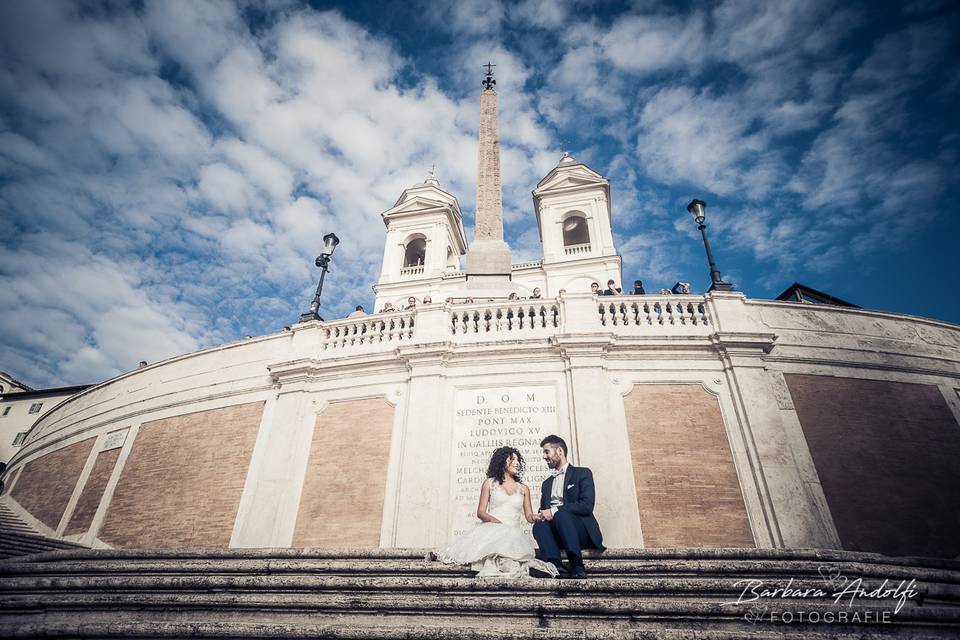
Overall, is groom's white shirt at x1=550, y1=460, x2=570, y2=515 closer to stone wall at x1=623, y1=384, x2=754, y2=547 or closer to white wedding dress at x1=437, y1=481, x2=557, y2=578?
white wedding dress at x1=437, y1=481, x2=557, y2=578

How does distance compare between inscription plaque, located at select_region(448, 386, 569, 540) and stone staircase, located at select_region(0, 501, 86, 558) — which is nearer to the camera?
stone staircase, located at select_region(0, 501, 86, 558)

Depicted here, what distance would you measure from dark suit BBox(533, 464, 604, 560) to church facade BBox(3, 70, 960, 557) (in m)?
2.91

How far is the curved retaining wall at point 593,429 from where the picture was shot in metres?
8.52

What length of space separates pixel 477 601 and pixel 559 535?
144 cm

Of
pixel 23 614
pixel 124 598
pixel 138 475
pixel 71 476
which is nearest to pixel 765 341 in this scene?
pixel 124 598

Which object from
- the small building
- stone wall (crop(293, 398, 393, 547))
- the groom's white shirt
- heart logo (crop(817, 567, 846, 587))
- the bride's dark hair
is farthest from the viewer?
the small building

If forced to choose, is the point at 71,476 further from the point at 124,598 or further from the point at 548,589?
the point at 548,589

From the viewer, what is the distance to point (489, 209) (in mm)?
15398

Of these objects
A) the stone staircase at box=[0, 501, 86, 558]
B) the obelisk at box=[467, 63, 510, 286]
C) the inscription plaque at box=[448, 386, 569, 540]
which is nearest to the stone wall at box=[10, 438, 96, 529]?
the stone staircase at box=[0, 501, 86, 558]

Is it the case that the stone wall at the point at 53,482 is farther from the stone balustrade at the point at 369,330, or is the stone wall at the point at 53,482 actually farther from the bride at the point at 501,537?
the bride at the point at 501,537

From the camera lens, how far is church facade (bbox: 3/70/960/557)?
854 cm

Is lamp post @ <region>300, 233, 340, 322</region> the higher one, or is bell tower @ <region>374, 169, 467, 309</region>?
bell tower @ <region>374, 169, 467, 309</region>

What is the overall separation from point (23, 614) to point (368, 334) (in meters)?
7.65

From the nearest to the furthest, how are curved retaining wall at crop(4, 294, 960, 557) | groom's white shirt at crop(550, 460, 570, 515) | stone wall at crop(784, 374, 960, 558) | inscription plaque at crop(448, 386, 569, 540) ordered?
groom's white shirt at crop(550, 460, 570, 515), stone wall at crop(784, 374, 960, 558), curved retaining wall at crop(4, 294, 960, 557), inscription plaque at crop(448, 386, 569, 540)
